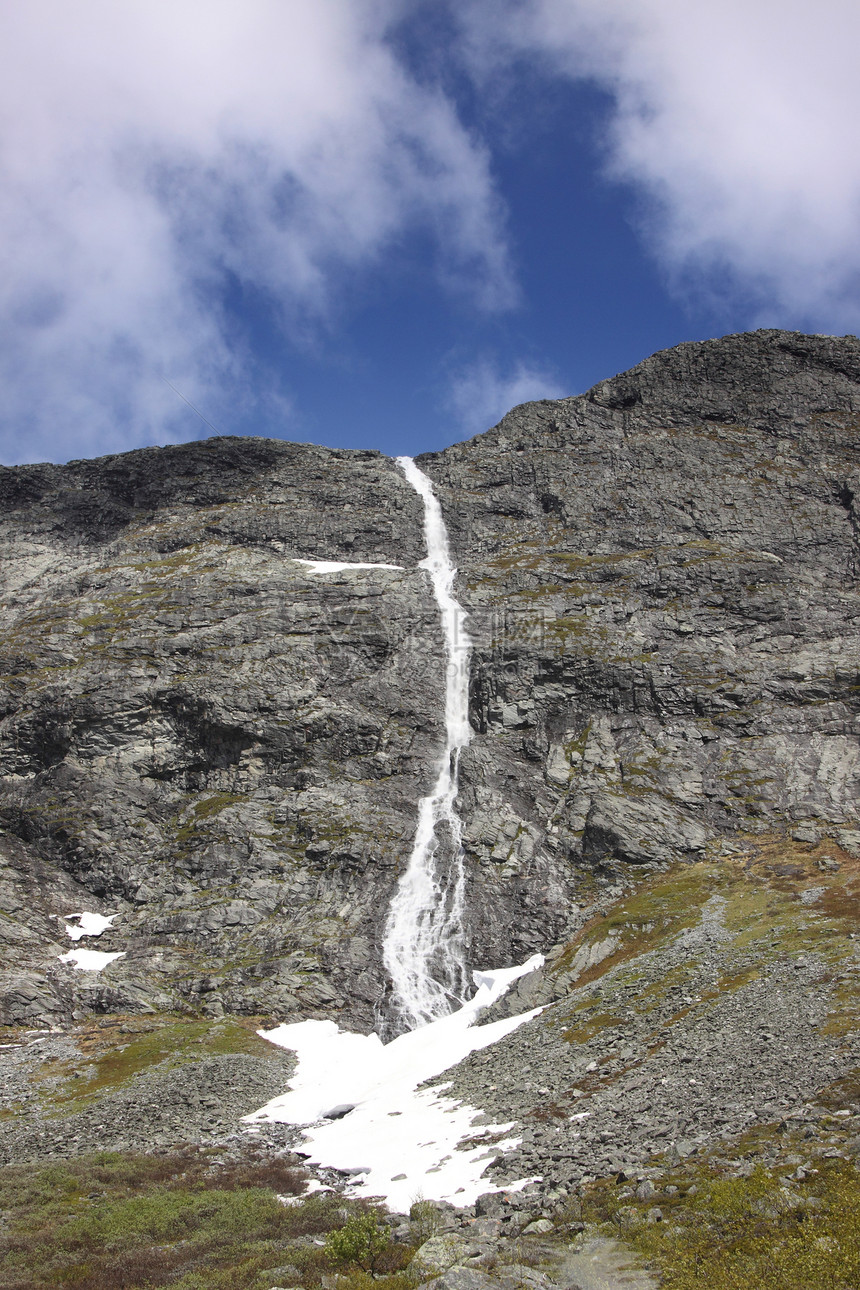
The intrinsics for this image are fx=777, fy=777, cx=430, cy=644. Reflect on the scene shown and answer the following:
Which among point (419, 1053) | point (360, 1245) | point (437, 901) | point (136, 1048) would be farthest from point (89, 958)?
point (360, 1245)

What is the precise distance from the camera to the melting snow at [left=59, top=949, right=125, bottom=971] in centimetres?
4844

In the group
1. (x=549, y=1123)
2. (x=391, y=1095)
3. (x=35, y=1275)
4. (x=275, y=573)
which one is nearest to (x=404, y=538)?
(x=275, y=573)

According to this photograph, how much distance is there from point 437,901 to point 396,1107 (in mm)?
19772

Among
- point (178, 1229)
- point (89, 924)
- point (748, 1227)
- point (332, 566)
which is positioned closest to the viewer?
point (748, 1227)

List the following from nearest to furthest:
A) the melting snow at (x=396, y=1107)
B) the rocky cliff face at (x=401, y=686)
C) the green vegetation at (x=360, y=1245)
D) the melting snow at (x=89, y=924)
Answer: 1. the green vegetation at (x=360, y=1245)
2. the melting snow at (x=396, y=1107)
3. the melting snow at (x=89, y=924)
4. the rocky cliff face at (x=401, y=686)

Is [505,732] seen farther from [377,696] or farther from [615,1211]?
[615,1211]

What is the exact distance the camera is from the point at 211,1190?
953 inches

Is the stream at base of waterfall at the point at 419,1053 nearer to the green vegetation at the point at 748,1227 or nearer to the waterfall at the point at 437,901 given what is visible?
the waterfall at the point at 437,901

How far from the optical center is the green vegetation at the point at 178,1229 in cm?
1666

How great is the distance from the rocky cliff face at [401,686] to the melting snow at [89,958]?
100 cm

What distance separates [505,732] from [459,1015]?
26.4 metres

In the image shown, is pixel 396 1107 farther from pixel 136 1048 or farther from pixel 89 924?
pixel 89 924

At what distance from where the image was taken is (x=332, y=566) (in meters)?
85.5

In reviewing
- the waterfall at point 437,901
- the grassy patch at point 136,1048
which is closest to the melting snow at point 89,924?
the grassy patch at point 136,1048
